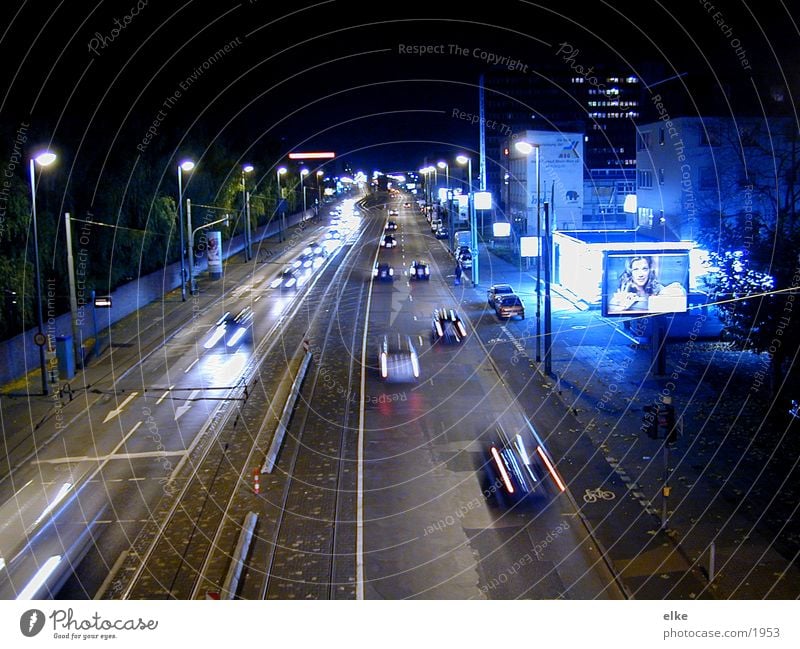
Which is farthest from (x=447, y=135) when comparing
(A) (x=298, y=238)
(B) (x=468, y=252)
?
(B) (x=468, y=252)

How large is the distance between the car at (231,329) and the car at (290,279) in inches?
347

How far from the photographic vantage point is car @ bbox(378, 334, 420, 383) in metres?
28.1

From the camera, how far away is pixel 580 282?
129 ft

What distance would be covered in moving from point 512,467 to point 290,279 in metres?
36.8

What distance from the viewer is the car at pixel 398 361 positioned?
2808 cm

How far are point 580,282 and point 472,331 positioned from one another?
6.39m

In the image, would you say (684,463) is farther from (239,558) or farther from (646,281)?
(646,281)

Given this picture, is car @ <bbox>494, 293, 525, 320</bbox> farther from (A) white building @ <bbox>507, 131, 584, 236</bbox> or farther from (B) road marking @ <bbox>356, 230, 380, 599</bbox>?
(A) white building @ <bbox>507, 131, 584, 236</bbox>

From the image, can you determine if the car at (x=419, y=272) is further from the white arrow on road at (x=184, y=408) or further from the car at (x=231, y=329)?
the white arrow on road at (x=184, y=408)

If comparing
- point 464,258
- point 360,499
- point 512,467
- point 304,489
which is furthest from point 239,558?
point 464,258

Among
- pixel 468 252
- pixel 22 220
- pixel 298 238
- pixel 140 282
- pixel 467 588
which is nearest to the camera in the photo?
pixel 467 588

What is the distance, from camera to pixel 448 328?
3562 cm

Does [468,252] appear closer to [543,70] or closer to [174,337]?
[174,337]

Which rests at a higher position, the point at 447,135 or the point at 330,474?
the point at 447,135
